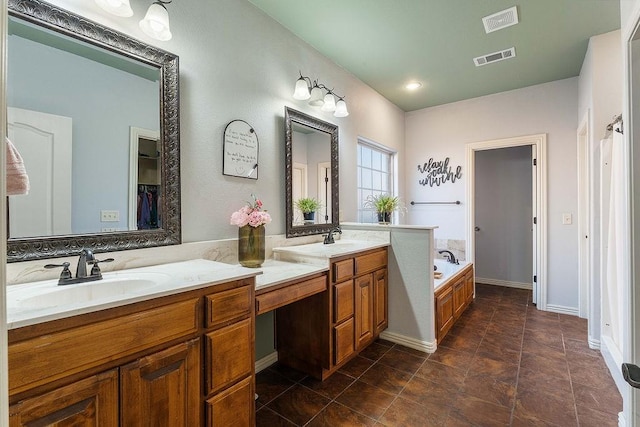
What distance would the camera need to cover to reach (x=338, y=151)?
117 inches

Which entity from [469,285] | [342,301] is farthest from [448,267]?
[342,301]

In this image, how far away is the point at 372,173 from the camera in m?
3.71

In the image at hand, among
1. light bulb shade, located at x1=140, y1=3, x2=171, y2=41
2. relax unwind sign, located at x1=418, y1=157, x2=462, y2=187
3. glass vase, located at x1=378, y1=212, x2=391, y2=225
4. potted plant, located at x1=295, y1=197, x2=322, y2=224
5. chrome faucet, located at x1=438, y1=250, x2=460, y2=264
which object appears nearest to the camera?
light bulb shade, located at x1=140, y1=3, x2=171, y2=41

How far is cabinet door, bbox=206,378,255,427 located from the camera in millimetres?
1241

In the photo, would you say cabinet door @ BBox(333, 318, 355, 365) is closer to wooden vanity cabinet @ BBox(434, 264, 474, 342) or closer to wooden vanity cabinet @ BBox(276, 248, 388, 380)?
wooden vanity cabinet @ BBox(276, 248, 388, 380)

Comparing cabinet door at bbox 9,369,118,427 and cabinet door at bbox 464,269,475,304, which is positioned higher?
cabinet door at bbox 9,369,118,427

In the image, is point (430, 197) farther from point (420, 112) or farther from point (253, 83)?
point (253, 83)

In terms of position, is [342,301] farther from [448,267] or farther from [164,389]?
[448,267]

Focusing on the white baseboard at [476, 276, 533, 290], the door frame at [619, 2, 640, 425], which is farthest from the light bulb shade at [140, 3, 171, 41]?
the white baseboard at [476, 276, 533, 290]

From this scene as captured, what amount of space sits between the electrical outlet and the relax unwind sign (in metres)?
3.78

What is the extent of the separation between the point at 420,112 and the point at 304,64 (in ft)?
7.63

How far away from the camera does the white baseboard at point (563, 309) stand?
3240mm

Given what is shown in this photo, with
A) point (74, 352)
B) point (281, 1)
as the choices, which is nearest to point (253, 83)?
point (281, 1)

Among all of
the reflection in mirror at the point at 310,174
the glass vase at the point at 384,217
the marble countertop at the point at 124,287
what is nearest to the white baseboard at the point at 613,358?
the glass vase at the point at 384,217
